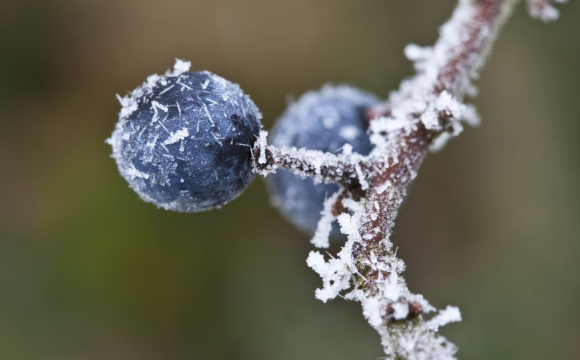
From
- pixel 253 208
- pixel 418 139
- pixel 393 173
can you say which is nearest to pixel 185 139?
pixel 393 173

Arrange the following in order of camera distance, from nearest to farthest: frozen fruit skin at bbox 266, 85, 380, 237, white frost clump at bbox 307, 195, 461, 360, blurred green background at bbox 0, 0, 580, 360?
1. white frost clump at bbox 307, 195, 461, 360
2. frozen fruit skin at bbox 266, 85, 380, 237
3. blurred green background at bbox 0, 0, 580, 360

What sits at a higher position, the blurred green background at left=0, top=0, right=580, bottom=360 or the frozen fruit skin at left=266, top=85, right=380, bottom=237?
the blurred green background at left=0, top=0, right=580, bottom=360

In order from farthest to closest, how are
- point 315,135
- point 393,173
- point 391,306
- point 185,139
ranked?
point 315,135 → point 393,173 → point 185,139 → point 391,306

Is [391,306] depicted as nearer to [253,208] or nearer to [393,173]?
[393,173]

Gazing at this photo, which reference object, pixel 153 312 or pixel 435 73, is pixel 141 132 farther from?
pixel 153 312

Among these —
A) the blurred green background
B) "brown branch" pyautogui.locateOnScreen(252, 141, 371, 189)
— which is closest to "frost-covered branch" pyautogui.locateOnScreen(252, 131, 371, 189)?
"brown branch" pyautogui.locateOnScreen(252, 141, 371, 189)

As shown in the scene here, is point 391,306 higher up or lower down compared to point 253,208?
lower down

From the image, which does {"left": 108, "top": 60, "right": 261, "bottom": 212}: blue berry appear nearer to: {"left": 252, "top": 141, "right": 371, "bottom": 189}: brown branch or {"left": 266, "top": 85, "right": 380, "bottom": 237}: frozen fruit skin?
{"left": 252, "top": 141, "right": 371, "bottom": 189}: brown branch
